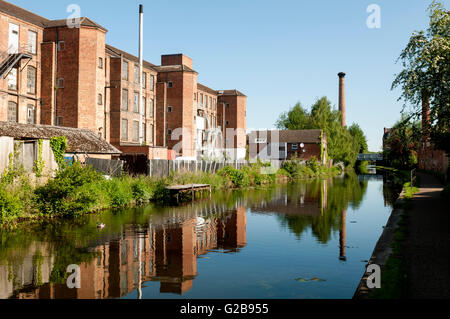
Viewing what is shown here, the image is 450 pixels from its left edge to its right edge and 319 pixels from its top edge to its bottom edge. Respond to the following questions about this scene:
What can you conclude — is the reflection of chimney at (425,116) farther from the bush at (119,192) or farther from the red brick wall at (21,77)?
the red brick wall at (21,77)

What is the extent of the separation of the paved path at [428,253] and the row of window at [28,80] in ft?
91.2

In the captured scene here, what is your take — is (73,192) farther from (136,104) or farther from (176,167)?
(136,104)

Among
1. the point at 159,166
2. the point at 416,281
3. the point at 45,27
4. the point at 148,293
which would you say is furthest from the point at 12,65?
the point at 416,281

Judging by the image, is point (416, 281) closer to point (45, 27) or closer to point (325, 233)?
point (325, 233)

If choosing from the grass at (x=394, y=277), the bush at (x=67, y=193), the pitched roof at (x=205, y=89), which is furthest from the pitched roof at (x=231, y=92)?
the grass at (x=394, y=277)

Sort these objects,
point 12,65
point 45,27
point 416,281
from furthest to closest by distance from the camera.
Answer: point 45,27 → point 12,65 → point 416,281

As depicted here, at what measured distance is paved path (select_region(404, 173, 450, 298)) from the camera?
629 centimetres

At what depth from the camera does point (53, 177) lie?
53.1ft

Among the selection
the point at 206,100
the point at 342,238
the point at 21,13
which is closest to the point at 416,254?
the point at 342,238

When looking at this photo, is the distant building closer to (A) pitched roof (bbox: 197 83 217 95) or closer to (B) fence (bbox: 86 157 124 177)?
(A) pitched roof (bbox: 197 83 217 95)

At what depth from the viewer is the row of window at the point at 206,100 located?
5734cm

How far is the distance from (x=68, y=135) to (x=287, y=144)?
5804cm

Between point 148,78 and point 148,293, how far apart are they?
40837 millimetres

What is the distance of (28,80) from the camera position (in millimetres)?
32125
